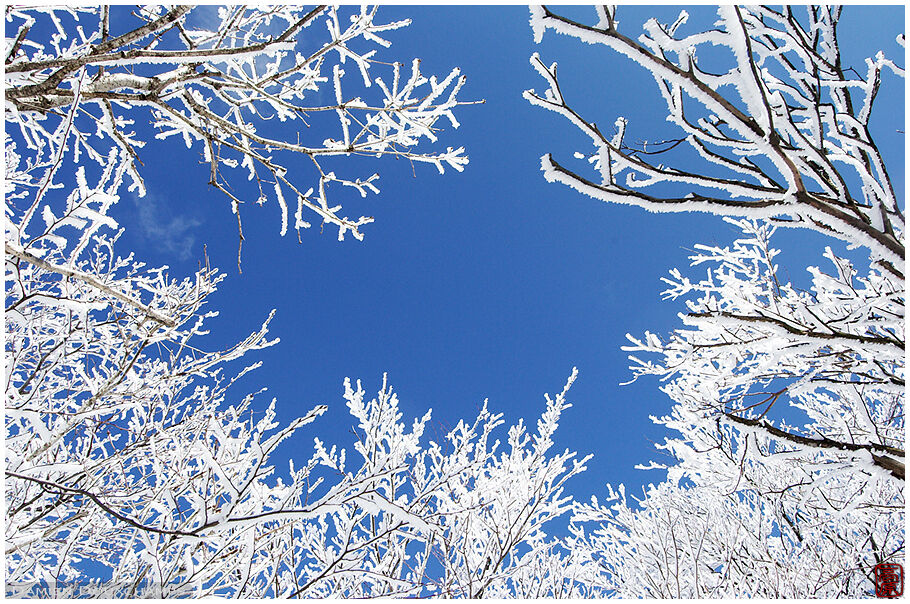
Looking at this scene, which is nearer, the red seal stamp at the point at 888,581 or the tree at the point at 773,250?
the tree at the point at 773,250

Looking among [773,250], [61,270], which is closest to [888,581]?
[773,250]

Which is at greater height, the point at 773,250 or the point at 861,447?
the point at 773,250

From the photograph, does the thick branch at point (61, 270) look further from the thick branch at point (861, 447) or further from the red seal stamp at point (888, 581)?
the red seal stamp at point (888, 581)

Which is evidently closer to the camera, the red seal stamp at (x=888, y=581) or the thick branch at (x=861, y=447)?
the thick branch at (x=861, y=447)

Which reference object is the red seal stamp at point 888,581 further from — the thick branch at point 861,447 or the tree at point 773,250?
the thick branch at point 861,447

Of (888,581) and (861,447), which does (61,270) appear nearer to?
(861,447)

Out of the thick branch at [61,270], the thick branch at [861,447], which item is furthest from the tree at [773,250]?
the thick branch at [61,270]

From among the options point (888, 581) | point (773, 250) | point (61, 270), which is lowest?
point (888, 581)

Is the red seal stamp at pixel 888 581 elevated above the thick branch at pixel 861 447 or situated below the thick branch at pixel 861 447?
below

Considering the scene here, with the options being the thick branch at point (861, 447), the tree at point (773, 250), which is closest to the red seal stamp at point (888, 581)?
the tree at point (773, 250)

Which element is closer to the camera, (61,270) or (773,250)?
(61,270)

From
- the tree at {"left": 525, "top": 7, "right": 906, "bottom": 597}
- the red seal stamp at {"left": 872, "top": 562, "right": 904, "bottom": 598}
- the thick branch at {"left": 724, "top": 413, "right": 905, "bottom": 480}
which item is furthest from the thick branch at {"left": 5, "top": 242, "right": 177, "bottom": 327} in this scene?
the red seal stamp at {"left": 872, "top": 562, "right": 904, "bottom": 598}

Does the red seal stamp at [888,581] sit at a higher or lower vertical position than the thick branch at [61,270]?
lower

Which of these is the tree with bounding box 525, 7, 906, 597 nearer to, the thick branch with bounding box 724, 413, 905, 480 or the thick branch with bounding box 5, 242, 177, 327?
the thick branch with bounding box 724, 413, 905, 480
